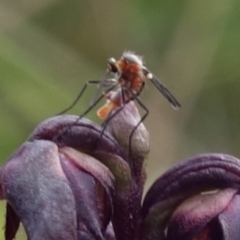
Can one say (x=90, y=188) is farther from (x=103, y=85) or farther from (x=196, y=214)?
(x=103, y=85)

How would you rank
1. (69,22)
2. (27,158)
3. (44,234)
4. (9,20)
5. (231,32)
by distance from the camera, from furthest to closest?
(69,22) → (231,32) → (9,20) → (27,158) → (44,234)

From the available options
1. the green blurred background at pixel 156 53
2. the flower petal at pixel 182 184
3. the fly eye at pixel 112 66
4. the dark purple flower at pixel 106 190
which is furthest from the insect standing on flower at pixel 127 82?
the green blurred background at pixel 156 53

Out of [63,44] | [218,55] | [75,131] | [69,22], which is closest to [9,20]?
[63,44]

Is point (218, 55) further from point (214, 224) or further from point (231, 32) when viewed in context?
point (214, 224)

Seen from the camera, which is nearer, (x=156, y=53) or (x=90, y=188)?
(x=90, y=188)

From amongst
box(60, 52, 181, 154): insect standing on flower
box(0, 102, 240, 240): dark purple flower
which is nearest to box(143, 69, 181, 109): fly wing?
box(60, 52, 181, 154): insect standing on flower

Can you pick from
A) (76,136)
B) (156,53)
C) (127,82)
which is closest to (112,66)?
(127,82)

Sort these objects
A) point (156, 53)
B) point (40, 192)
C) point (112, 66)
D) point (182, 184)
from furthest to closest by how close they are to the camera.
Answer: point (156, 53), point (112, 66), point (182, 184), point (40, 192)

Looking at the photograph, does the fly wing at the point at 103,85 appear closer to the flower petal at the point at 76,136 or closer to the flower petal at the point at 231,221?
the flower petal at the point at 76,136
